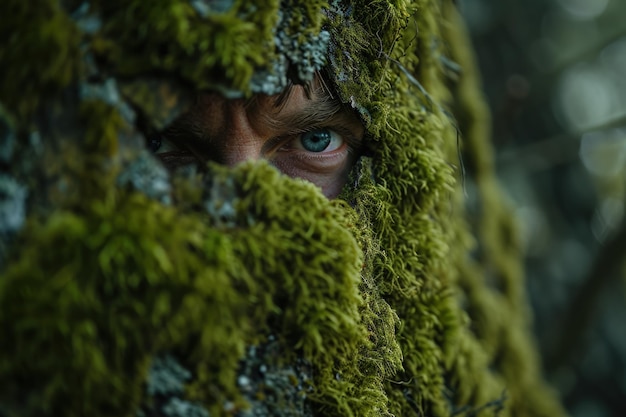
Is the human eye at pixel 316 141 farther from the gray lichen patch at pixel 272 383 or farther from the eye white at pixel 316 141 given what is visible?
the gray lichen patch at pixel 272 383

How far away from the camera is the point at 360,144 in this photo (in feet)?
5.08

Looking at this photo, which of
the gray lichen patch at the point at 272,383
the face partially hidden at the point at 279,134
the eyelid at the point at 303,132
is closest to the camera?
the gray lichen patch at the point at 272,383

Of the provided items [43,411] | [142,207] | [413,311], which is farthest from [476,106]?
[43,411]

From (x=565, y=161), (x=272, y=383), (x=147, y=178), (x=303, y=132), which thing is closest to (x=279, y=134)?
(x=303, y=132)

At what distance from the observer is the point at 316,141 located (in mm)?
1476

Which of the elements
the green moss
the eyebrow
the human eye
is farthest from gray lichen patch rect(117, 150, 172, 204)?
the human eye

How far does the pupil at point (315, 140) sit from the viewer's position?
1.47 metres

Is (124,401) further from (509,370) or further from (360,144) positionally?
(509,370)

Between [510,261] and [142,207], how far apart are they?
2307mm

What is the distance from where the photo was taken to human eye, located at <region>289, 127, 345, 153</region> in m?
1.46

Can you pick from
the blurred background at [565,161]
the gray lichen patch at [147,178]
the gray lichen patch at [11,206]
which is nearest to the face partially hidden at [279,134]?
the gray lichen patch at [147,178]

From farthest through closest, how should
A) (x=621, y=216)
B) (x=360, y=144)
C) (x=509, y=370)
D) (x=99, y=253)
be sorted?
(x=621, y=216), (x=509, y=370), (x=360, y=144), (x=99, y=253)

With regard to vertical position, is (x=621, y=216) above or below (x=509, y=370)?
above

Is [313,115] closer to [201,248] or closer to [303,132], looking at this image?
[303,132]
